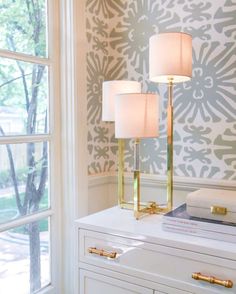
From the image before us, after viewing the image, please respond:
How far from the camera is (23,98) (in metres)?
1.47

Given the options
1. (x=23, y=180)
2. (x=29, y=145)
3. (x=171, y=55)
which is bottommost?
(x=23, y=180)

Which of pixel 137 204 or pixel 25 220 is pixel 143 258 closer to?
pixel 137 204

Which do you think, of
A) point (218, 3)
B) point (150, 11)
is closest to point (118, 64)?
point (150, 11)

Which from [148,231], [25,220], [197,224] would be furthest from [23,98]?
[197,224]

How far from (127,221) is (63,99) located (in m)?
0.68

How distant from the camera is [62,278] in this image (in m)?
1.68

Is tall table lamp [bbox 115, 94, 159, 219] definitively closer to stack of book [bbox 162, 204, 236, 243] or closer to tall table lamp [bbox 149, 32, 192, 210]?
tall table lamp [bbox 149, 32, 192, 210]

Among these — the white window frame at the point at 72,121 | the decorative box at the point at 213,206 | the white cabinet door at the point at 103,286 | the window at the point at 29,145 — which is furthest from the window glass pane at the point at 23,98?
the decorative box at the point at 213,206

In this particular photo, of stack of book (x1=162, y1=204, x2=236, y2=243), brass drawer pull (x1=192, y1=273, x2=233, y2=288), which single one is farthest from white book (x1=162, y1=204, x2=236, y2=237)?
brass drawer pull (x1=192, y1=273, x2=233, y2=288)

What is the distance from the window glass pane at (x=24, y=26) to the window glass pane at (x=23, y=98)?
70 mm

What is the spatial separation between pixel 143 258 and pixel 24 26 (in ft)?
3.54

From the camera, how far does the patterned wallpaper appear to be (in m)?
1.50

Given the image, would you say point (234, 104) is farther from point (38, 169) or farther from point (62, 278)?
point (62, 278)

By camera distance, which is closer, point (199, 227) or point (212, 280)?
point (212, 280)
